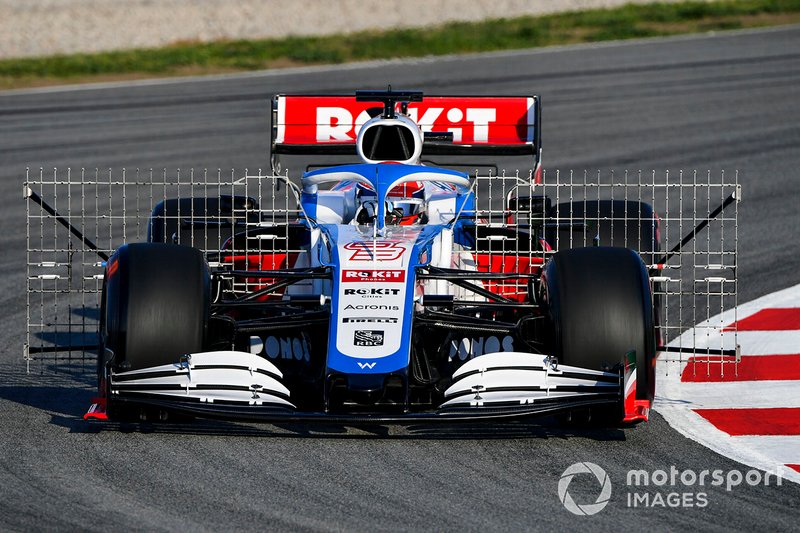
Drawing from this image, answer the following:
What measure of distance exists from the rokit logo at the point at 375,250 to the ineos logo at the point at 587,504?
5.23 feet

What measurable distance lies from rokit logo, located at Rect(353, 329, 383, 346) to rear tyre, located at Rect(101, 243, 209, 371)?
2.61 ft

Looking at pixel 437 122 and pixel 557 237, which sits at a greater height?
pixel 437 122

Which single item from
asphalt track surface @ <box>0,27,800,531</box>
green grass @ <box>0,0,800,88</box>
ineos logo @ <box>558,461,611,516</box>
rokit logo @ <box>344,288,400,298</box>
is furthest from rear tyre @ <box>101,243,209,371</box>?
green grass @ <box>0,0,800,88</box>

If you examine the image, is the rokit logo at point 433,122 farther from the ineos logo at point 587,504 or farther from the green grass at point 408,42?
the green grass at point 408,42

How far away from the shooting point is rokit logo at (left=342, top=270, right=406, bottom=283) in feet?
25.5

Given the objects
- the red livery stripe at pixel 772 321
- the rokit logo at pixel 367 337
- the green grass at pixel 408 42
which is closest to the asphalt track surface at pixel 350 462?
the rokit logo at pixel 367 337

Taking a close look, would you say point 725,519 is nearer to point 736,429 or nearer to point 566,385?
point 566,385

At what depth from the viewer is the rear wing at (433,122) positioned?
34.3 ft

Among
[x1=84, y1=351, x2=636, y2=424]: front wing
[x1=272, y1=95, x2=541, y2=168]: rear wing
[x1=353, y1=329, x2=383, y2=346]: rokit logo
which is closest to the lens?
[x1=84, y1=351, x2=636, y2=424]: front wing

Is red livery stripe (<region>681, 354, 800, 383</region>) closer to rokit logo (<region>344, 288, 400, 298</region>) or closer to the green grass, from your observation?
rokit logo (<region>344, 288, 400, 298</region>)

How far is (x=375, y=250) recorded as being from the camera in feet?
26.5

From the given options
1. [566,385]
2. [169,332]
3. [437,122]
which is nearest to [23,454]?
[169,332]

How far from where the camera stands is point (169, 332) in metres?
7.50

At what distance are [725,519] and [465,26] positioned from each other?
23.7 meters
